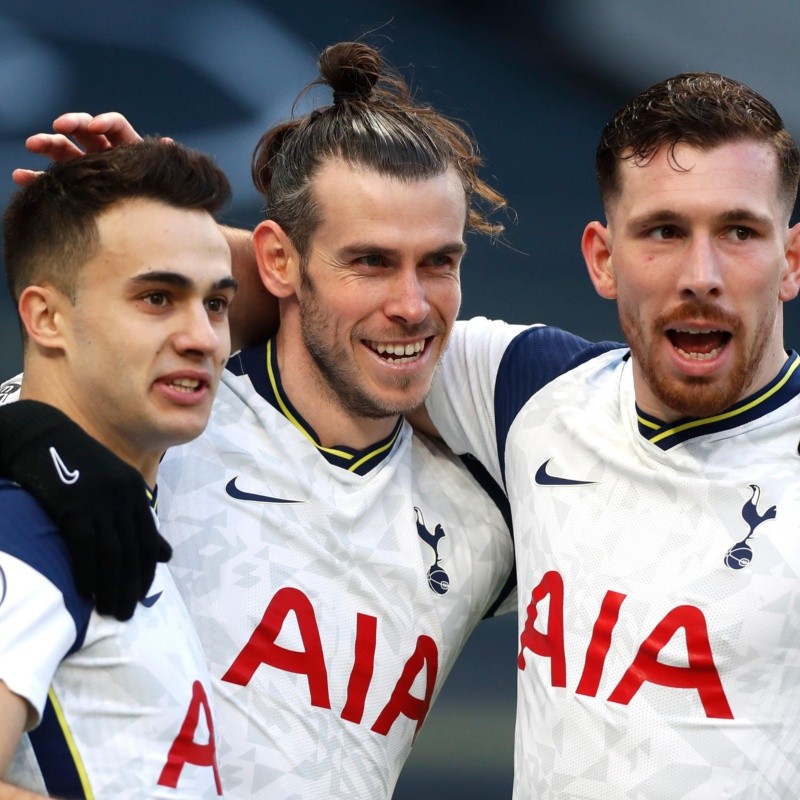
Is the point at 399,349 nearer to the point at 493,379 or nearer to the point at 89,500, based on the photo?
the point at 493,379

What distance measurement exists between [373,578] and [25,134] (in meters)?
2.99

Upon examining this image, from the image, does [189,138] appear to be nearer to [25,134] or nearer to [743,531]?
[25,134]

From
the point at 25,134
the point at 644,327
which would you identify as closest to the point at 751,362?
→ the point at 644,327

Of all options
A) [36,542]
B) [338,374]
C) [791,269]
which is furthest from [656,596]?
[36,542]

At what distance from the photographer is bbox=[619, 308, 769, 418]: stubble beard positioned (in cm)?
305

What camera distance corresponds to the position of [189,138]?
5523mm

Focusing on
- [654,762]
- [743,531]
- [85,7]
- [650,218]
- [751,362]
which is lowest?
[654,762]

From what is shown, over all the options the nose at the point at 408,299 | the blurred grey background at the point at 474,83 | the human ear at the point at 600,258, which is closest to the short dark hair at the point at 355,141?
the nose at the point at 408,299

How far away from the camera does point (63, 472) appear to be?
2.40 m

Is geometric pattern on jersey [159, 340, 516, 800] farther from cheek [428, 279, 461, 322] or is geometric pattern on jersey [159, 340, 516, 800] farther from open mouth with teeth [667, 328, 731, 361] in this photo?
open mouth with teeth [667, 328, 731, 361]

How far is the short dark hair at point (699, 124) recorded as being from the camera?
3.08 metres

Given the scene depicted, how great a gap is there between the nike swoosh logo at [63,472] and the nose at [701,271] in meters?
1.45

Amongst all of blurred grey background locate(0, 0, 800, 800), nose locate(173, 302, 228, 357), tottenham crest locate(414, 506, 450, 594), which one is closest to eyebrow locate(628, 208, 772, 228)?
tottenham crest locate(414, 506, 450, 594)

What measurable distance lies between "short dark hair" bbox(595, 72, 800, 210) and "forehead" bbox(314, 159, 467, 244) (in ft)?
1.39
